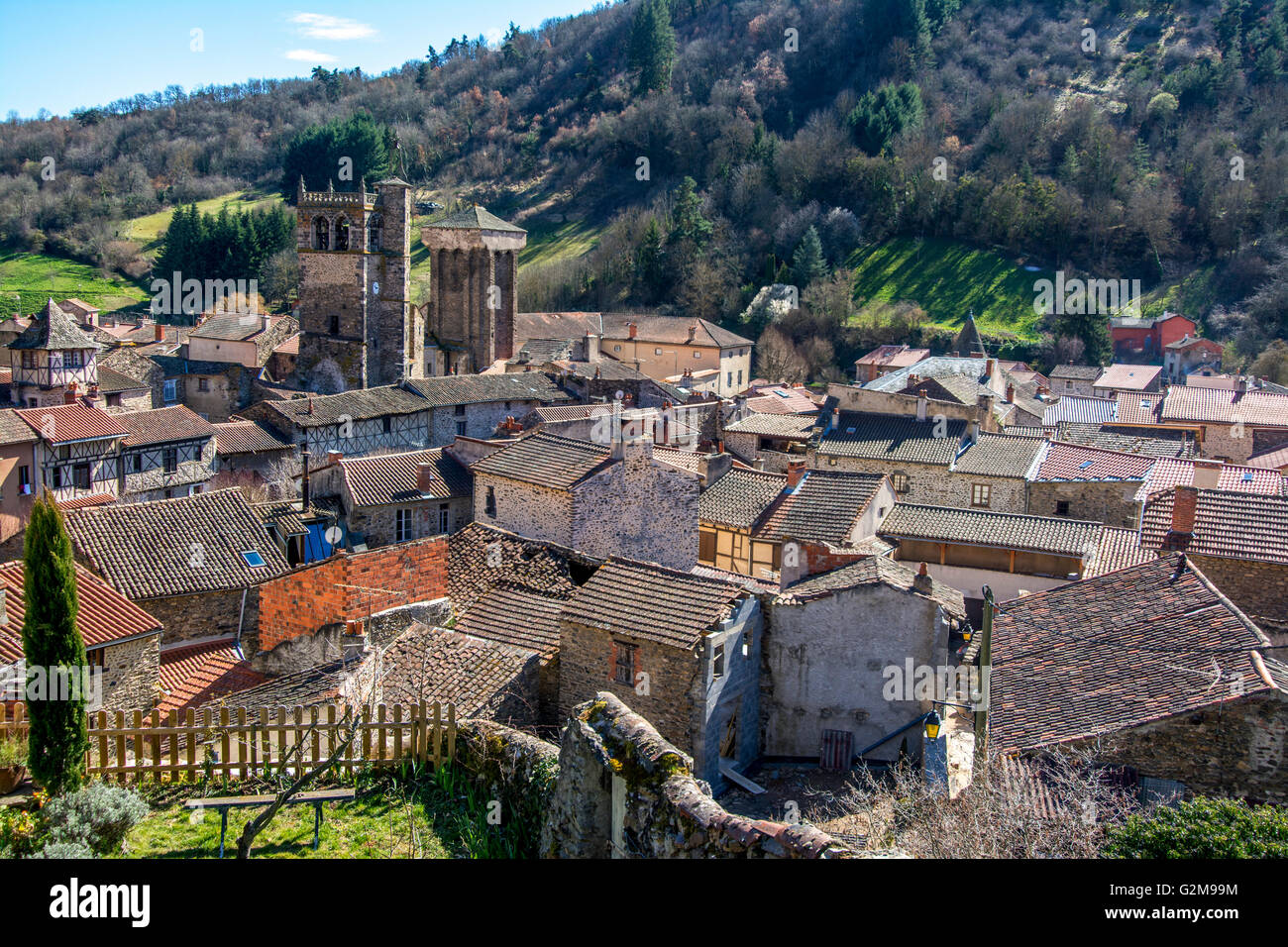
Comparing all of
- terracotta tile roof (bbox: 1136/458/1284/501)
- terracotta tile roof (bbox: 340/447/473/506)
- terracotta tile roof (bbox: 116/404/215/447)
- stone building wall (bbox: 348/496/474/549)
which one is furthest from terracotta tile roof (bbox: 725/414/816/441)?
terracotta tile roof (bbox: 116/404/215/447)

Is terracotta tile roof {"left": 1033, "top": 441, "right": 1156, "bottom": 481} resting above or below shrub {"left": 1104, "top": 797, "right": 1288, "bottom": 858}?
below

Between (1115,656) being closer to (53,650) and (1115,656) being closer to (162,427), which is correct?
(53,650)

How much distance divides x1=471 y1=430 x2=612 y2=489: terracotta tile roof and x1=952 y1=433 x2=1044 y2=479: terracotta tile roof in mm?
15261

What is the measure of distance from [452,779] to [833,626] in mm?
7490

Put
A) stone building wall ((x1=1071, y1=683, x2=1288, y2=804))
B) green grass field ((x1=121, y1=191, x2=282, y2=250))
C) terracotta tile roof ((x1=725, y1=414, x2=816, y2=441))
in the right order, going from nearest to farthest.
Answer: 1. stone building wall ((x1=1071, y1=683, x2=1288, y2=804))
2. terracotta tile roof ((x1=725, y1=414, x2=816, y2=441))
3. green grass field ((x1=121, y1=191, x2=282, y2=250))

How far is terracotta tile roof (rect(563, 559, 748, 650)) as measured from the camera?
15258mm

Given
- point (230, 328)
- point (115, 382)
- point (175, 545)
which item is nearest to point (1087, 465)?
point (175, 545)

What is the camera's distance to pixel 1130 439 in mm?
44500

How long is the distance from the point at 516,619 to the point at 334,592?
10.1 feet

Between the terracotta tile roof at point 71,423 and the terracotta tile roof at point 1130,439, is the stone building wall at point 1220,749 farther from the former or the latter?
the terracotta tile roof at point 71,423

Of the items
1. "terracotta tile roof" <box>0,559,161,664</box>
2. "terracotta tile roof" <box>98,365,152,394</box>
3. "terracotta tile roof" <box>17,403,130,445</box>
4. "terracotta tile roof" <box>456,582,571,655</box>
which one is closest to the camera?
"terracotta tile roof" <box>0,559,161,664</box>

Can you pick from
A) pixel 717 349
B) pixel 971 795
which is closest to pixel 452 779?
pixel 971 795

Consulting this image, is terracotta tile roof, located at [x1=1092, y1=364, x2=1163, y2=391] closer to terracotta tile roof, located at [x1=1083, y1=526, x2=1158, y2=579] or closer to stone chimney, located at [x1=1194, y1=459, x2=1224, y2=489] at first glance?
stone chimney, located at [x1=1194, y1=459, x2=1224, y2=489]

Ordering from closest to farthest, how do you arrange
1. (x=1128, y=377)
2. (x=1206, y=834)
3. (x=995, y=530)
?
1. (x=1206, y=834)
2. (x=995, y=530)
3. (x=1128, y=377)
